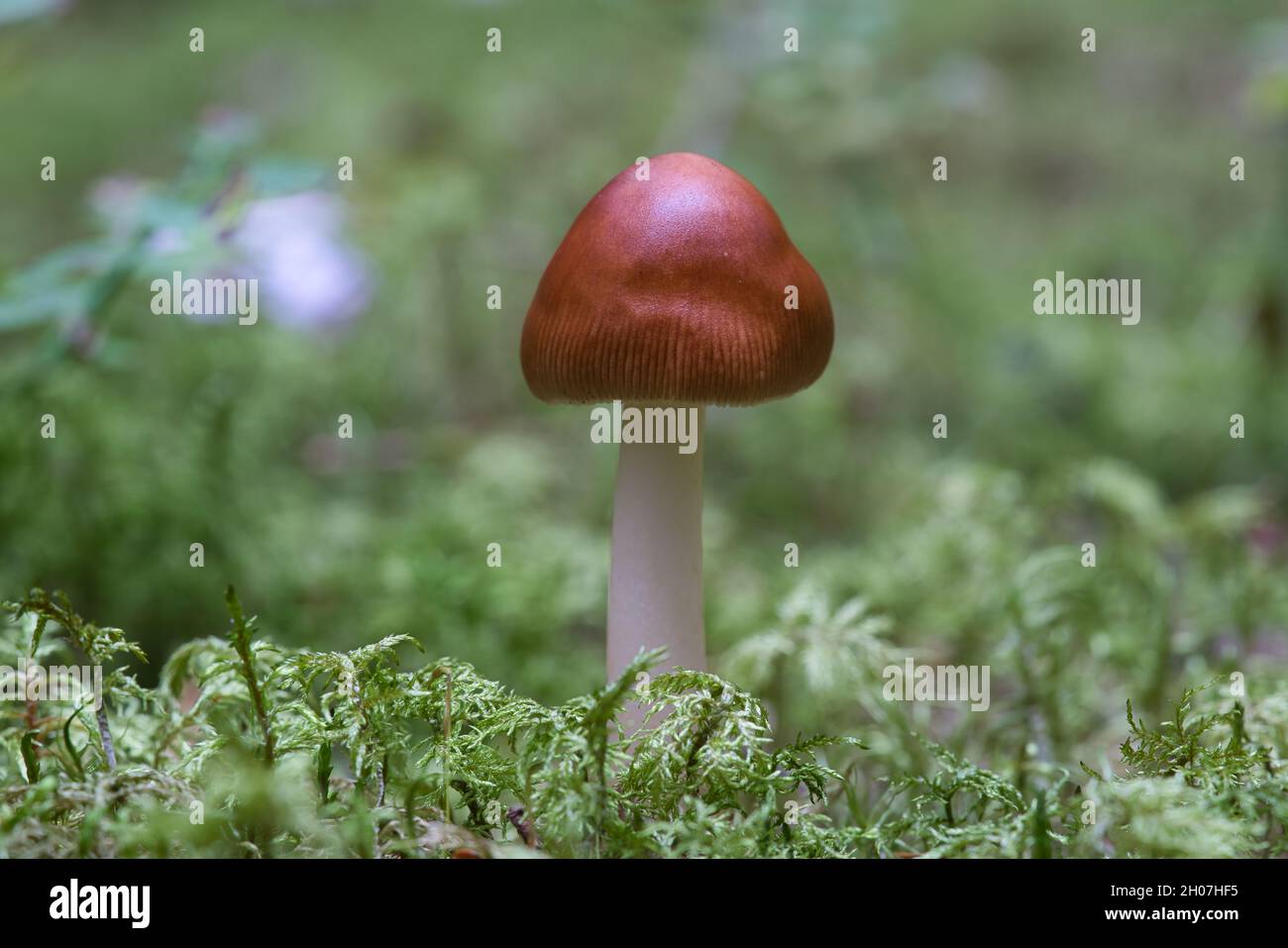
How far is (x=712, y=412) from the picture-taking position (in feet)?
15.4

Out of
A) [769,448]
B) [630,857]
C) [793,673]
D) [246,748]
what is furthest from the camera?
[769,448]

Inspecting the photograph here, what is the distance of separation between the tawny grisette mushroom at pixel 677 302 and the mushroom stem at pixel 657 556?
0.17 meters

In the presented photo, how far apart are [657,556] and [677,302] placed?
22.1 inches

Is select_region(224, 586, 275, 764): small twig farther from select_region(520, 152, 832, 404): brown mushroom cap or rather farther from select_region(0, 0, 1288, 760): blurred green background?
select_region(0, 0, 1288, 760): blurred green background

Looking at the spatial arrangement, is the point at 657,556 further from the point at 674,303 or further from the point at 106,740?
the point at 106,740

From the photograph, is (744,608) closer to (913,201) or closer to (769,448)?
(769,448)

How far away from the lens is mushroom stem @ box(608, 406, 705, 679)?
2121 millimetres

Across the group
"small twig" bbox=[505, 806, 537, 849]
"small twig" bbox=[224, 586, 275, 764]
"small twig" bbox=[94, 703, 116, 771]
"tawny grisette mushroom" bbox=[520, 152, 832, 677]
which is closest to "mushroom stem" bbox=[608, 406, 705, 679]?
"tawny grisette mushroom" bbox=[520, 152, 832, 677]

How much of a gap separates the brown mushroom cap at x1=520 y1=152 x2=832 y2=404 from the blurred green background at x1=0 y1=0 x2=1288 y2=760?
84cm

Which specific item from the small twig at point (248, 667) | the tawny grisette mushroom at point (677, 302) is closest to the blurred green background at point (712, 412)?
the tawny grisette mushroom at point (677, 302)

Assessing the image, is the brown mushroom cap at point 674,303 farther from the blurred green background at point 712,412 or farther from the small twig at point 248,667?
the blurred green background at point 712,412

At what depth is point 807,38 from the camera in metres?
4.54
